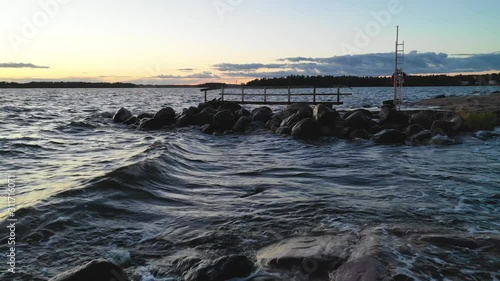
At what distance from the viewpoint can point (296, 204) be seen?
7992 millimetres

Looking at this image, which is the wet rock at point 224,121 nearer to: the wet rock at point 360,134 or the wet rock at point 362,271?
the wet rock at point 360,134

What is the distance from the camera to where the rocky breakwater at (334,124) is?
17484 millimetres

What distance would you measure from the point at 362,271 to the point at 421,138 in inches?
534

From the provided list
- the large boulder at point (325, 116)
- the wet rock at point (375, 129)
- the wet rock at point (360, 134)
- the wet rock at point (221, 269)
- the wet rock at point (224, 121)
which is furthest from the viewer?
the wet rock at point (224, 121)

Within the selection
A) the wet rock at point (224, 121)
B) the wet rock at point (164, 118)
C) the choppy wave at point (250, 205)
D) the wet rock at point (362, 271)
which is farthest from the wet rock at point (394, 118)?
the wet rock at point (362, 271)

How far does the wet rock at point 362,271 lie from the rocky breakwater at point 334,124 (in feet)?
42.2

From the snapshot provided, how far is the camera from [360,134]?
18719 millimetres

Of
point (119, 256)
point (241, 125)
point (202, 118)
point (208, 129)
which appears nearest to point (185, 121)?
point (202, 118)

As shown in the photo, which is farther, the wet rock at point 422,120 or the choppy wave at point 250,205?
the wet rock at point 422,120

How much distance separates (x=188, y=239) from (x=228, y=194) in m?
2.95

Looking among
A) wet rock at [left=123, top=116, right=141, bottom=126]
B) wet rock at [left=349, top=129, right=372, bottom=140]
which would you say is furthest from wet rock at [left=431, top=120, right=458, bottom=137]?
wet rock at [left=123, top=116, right=141, bottom=126]

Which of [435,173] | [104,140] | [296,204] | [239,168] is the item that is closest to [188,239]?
[296,204]

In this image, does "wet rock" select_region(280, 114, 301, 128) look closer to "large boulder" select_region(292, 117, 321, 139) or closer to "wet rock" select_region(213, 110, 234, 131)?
"large boulder" select_region(292, 117, 321, 139)

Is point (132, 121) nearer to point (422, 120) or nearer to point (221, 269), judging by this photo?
point (422, 120)
